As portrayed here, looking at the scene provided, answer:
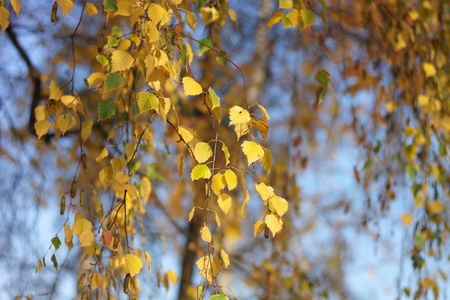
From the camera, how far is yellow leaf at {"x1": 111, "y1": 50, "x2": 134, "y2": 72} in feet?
3.04

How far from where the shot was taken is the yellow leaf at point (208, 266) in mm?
951

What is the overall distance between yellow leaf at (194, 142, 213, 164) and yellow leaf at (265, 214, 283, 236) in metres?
0.16

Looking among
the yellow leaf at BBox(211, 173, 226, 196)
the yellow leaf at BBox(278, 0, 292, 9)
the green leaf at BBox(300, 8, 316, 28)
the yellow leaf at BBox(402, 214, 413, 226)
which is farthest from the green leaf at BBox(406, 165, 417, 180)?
the yellow leaf at BBox(211, 173, 226, 196)

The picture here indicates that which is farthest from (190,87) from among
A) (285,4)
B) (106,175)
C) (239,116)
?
(285,4)

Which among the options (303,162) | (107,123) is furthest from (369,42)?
(107,123)

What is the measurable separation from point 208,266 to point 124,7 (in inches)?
20.3

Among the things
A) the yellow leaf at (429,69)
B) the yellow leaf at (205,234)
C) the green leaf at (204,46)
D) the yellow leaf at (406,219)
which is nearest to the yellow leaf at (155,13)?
the yellow leaf at (205,234)

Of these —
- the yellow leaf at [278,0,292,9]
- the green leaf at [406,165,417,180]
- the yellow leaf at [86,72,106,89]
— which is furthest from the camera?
the green leaf at [406,165,417,180]

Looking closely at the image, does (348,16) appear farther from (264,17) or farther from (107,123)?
(107,123)

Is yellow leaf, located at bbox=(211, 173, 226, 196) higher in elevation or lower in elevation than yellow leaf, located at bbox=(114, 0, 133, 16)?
lower

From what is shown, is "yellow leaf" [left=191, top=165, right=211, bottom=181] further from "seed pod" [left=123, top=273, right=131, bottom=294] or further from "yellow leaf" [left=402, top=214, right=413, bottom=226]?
"yellow leaf" [left=402, top=214, right=413, bottom=226]

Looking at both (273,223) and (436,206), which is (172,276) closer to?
(273,223)

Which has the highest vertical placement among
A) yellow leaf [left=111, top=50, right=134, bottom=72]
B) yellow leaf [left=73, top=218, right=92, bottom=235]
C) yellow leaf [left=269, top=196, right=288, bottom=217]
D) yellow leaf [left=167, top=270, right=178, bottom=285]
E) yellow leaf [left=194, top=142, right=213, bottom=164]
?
yellow leaf [left=111, top=50, right=134, bottom=72]

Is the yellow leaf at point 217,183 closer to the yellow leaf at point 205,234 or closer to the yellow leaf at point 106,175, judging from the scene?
the yellow leaf at point 205,234
